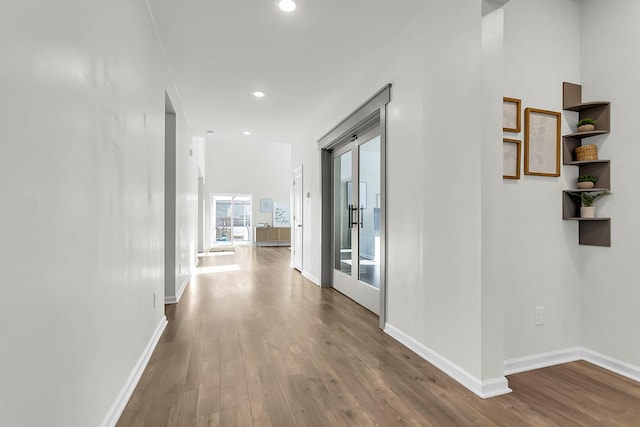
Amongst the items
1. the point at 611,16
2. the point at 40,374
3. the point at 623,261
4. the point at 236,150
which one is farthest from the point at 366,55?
the point at 236,150

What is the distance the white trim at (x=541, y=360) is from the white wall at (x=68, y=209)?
7.92ft

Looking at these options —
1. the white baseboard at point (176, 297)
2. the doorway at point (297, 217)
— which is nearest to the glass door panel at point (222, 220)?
the doorway at point (297, 217)

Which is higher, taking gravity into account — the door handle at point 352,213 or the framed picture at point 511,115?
the framed picture at point 511,115

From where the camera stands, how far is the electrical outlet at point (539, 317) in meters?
2.41

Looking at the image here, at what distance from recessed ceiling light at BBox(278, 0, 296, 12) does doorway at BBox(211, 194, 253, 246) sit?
34.3 feet

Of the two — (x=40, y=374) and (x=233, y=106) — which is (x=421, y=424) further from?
(x=233, y=106)

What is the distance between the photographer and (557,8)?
99.3 inches

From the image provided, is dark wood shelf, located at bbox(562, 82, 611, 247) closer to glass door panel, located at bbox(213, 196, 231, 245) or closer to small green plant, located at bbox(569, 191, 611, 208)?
small green plant, located at bbox(569, 191, 611, 208)

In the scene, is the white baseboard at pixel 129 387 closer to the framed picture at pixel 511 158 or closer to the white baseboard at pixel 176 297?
the white baseboard at pixel 176 297

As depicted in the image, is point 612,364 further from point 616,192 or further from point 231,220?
point 231,220

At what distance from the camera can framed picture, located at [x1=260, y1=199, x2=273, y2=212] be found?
42.4ft

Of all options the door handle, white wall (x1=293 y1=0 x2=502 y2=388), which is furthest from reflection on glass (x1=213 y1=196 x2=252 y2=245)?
white wall (x1=293 y1=0 x2=502 y2=388)

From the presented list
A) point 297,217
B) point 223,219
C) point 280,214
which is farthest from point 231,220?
point 297,217

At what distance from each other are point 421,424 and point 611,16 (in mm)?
2988
